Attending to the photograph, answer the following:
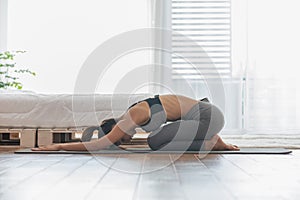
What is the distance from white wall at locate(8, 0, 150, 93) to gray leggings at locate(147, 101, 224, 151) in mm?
2707

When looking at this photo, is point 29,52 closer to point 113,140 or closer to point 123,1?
point 123,1

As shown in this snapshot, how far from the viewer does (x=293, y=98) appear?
561 cm

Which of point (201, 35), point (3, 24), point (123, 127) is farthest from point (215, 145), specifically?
point (3, 24)

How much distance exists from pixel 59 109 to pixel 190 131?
1.17 m

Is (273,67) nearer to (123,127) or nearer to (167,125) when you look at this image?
(167,125)

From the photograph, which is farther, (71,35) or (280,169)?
(71,35)

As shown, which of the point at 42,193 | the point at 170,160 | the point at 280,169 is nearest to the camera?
the point at 42,193

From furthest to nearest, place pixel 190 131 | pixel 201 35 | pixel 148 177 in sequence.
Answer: pixel 201 35 < pixel 190 131 < pixel 148 177

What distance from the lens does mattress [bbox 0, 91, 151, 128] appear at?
3811 mm

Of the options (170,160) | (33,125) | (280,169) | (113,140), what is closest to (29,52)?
(33,125)

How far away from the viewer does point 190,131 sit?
315cm

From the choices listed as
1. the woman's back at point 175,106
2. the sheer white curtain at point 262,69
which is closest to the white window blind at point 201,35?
the sheer white curtain at point 262,69

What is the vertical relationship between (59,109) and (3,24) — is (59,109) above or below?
below

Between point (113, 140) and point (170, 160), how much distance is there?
21.0 inches
